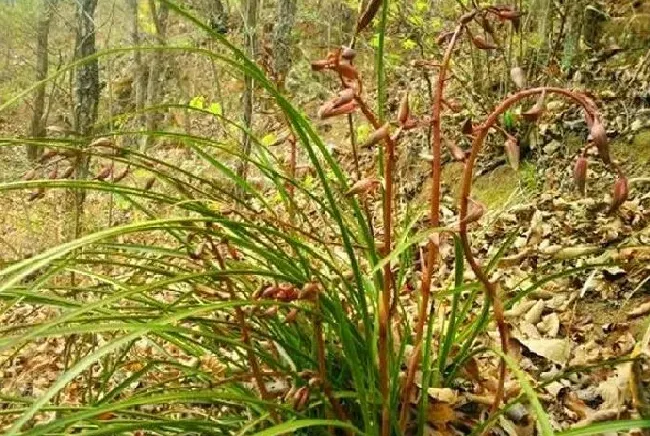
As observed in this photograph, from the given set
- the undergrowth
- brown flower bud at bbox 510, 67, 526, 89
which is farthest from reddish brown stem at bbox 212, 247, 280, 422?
brown flower bud at bbox 510, 67, 526, 89

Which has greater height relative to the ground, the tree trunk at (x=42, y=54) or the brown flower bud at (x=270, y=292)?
the tree trunk at (x=42, y=54)

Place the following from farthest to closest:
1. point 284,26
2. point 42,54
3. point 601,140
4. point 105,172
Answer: point 42,54 → point 284,26 → point 105,172 → point 601,140

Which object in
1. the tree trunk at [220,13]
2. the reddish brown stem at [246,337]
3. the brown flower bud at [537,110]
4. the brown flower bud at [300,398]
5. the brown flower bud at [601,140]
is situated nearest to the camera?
the brown flower bud at [601,140]

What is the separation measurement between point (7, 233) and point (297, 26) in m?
6.09

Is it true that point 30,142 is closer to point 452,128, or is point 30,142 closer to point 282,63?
point 452,128

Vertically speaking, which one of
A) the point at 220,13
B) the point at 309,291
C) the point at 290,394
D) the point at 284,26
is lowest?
the point at 290,394

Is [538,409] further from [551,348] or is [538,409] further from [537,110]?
[551,348]

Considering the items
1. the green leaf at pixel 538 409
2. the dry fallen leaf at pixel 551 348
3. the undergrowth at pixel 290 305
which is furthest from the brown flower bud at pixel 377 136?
the dry fallen leaf at pixel 551 348

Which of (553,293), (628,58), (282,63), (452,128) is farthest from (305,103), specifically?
(553,293)

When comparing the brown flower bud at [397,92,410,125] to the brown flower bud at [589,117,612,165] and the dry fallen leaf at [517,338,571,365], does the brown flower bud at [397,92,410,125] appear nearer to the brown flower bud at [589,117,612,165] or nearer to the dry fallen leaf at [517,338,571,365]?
the brown flower bud at [589,117,612,165]

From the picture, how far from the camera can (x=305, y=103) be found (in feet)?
30.3

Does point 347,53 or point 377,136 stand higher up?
point 347,53

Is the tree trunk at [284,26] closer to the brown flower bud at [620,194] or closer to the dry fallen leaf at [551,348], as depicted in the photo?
the dry fallen leaf at [551,348]

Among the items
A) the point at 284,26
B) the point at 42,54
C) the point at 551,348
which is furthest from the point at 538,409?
the point at 42,54
